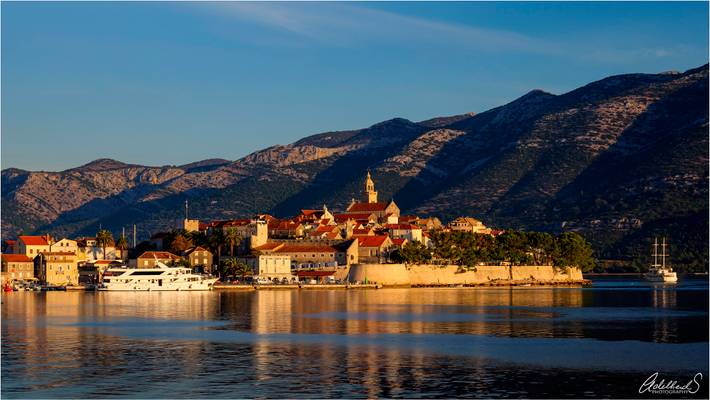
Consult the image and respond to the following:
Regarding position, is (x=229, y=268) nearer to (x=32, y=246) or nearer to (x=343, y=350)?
(x=32, y=246)

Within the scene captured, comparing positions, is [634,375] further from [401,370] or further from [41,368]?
[41,368]

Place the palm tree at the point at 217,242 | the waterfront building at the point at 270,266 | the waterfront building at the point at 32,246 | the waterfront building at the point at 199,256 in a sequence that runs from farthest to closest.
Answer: the waterfront building at the point at 32,246 < the palm tree at the point at 217,242 < the waterfront building at the point at 199,256 < the waterfront building at the point at 270,266

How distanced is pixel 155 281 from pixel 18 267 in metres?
27.1

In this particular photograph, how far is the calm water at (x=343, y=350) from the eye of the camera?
48.4 m

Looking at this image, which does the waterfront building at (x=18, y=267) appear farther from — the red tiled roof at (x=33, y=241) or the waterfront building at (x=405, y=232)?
the waterfront building at (x=405, y=232)

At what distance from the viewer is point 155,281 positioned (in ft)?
470

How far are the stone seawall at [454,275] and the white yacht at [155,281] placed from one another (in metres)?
25.7

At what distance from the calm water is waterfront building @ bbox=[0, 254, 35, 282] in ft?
172

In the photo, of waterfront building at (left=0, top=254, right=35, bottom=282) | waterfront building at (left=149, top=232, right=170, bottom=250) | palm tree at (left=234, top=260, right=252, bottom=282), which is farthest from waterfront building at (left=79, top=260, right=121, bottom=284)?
palm tree at (left=234, top=260, right=252, bottom=282)

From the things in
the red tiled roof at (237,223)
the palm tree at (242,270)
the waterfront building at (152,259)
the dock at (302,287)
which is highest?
the red tiled roof at (237,223)

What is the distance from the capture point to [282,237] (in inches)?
7229

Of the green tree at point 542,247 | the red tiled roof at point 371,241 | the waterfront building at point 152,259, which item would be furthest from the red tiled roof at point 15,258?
the green tree at point 542,247

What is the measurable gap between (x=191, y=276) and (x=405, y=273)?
33688 millimetres

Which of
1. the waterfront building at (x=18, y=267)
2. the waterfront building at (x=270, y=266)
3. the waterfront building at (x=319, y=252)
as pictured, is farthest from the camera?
the waterfront building at (x=319, y=252)
